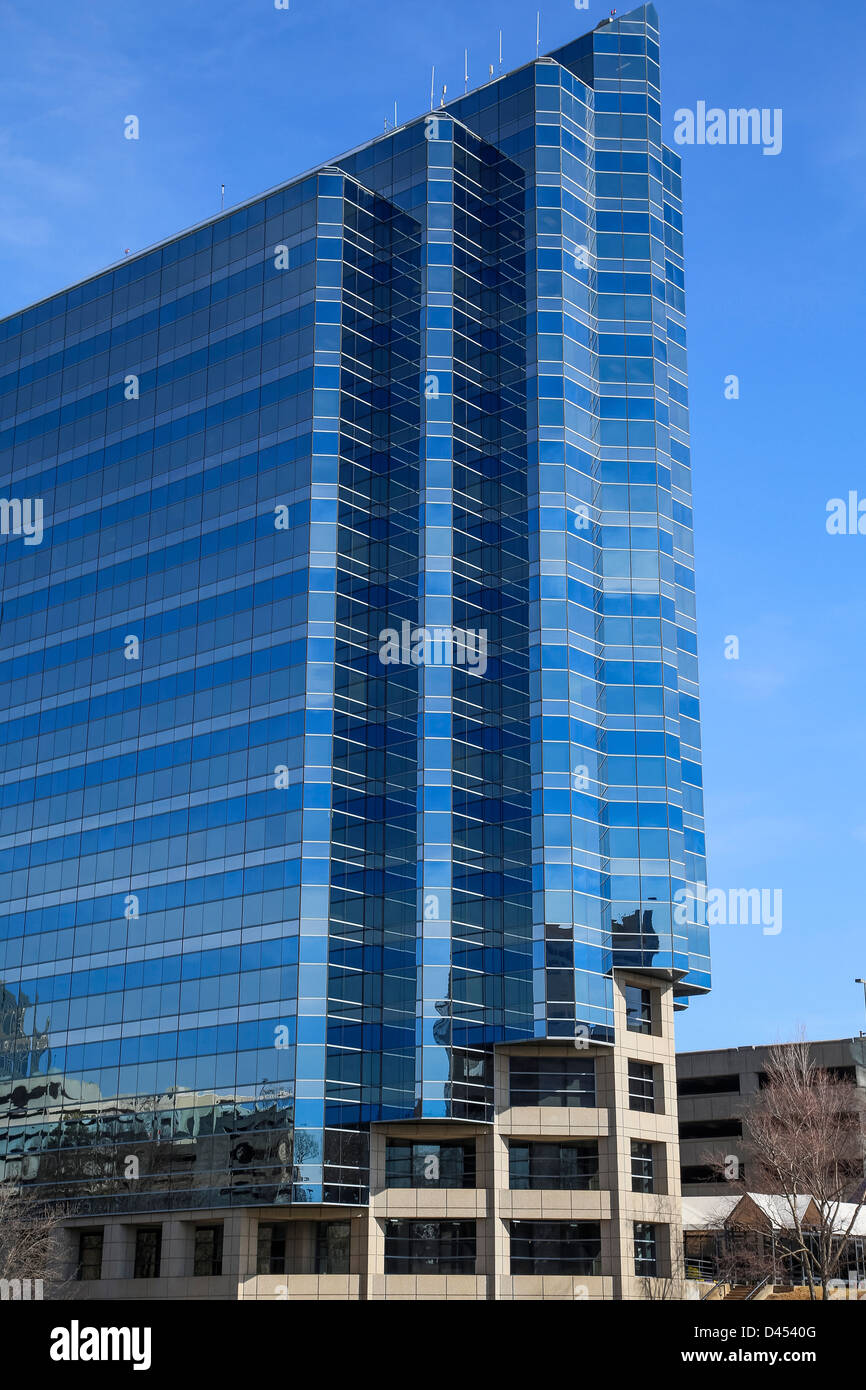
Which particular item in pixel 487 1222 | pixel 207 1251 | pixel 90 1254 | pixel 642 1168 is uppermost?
pixel 642 1168

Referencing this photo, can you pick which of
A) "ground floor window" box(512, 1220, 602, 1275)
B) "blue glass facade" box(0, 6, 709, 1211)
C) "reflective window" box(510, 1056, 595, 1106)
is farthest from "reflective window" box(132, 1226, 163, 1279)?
"reflective window" box(510, 1056, 595, 1106)

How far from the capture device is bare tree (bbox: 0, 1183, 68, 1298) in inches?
2621

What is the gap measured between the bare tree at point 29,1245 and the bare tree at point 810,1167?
3446 centimetres

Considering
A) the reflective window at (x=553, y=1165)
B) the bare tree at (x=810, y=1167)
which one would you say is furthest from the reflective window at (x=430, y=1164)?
the bare tree at (x=810, y=1167)

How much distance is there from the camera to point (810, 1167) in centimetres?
7244

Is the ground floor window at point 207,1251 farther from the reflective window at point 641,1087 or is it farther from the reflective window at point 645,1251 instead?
the reflective window at point 641,1087

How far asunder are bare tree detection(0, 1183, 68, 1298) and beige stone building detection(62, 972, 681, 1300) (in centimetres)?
160

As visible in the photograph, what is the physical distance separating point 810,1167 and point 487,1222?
16.1 m

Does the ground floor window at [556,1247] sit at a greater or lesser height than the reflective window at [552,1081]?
lesser

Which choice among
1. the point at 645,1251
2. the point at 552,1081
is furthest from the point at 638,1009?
the point at 645,1251

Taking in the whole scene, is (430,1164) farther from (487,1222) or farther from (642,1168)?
(642,1168)

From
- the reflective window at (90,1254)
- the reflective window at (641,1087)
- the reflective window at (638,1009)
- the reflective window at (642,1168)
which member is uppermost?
the reflective window at (638,1009)

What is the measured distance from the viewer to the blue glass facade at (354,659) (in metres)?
74.7

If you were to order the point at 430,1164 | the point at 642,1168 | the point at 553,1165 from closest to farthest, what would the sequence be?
the point at 430,1164
the point at 553,1165
the point at 642,1168
